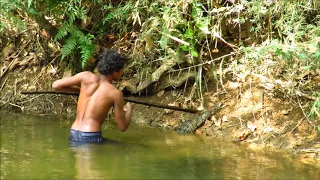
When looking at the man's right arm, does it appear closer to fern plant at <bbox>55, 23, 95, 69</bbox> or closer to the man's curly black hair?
the man's curly black hair

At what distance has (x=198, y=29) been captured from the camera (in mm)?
5809

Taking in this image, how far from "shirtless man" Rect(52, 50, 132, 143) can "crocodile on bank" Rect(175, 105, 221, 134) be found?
45.5 inches

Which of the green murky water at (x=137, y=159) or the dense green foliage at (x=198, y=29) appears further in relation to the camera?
the dense green foliage at (x=198, y=29)

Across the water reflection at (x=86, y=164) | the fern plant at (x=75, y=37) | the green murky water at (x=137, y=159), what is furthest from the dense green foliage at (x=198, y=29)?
the water reflection at (x=86, y=164)

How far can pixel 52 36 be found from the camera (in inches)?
256

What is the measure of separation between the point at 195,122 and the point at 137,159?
4.57ft

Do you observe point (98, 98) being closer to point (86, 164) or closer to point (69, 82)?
point (69, 82)

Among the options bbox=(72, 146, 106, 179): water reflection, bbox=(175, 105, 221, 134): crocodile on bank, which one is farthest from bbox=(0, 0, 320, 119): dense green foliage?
bbox=(72, 146, 106, 179): water reflection

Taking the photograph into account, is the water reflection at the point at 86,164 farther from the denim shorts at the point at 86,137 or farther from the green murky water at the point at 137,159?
the denim shorts at the point at 86,137

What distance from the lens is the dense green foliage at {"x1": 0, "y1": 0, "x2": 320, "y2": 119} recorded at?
17.6 feet

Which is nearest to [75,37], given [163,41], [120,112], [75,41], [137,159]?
[75,41]

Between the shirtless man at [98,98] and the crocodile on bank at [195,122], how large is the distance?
1155 millimetres

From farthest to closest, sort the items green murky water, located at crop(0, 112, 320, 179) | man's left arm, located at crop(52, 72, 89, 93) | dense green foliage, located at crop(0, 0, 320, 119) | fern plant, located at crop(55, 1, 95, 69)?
1. fern plant, located at crop(55, 1, 95, 69)
2. dense green foliage, located at crop(0, 0, 320, 119)
3. man's left arm, located at crop(52, 72, 89, 93)
4. green murky water, located at crop(0, 112, 320, 179)

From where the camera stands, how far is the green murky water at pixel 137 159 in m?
4.10
